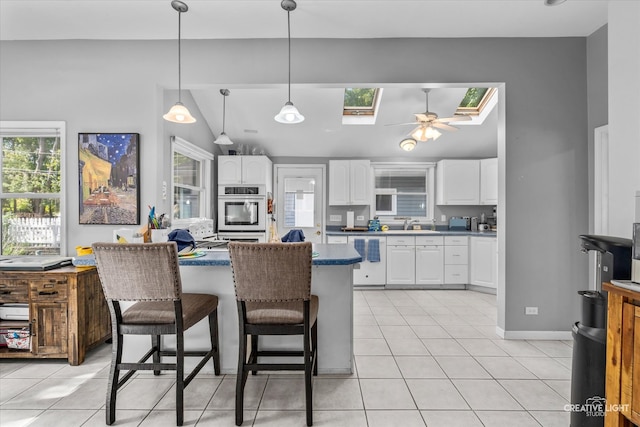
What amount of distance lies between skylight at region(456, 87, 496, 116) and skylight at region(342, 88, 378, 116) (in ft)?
4.31

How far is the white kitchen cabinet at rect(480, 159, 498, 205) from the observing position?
5.19 metres

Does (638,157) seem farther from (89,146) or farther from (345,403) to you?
(89,146)

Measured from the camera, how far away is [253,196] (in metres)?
4.98

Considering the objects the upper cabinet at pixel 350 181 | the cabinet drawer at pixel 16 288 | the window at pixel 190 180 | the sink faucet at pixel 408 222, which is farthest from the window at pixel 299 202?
the cabinet drawer at pixel 16 288

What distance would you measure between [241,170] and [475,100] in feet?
12.3

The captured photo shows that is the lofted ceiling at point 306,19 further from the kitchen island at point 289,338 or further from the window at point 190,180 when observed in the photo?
the kitchen island at point 289,338

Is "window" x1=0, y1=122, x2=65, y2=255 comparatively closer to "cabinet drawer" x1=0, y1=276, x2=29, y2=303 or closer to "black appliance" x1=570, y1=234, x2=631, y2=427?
"cabinet drawer" x1=0, y1=276, x2=29, y2=303

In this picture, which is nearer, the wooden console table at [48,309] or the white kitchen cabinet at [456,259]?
the wooden console table at [48,309]

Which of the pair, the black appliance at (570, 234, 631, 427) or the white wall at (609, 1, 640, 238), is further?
the white wall at (609, 1, 640, 238)

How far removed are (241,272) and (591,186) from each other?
329 cm

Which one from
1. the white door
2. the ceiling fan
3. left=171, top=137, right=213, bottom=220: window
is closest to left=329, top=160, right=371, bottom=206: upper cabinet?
the white door

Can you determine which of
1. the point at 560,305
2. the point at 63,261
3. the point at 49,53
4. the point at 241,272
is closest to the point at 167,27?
the point at 49,53

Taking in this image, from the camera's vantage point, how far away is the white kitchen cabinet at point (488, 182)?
519 cm

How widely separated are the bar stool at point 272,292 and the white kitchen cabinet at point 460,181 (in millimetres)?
4265
